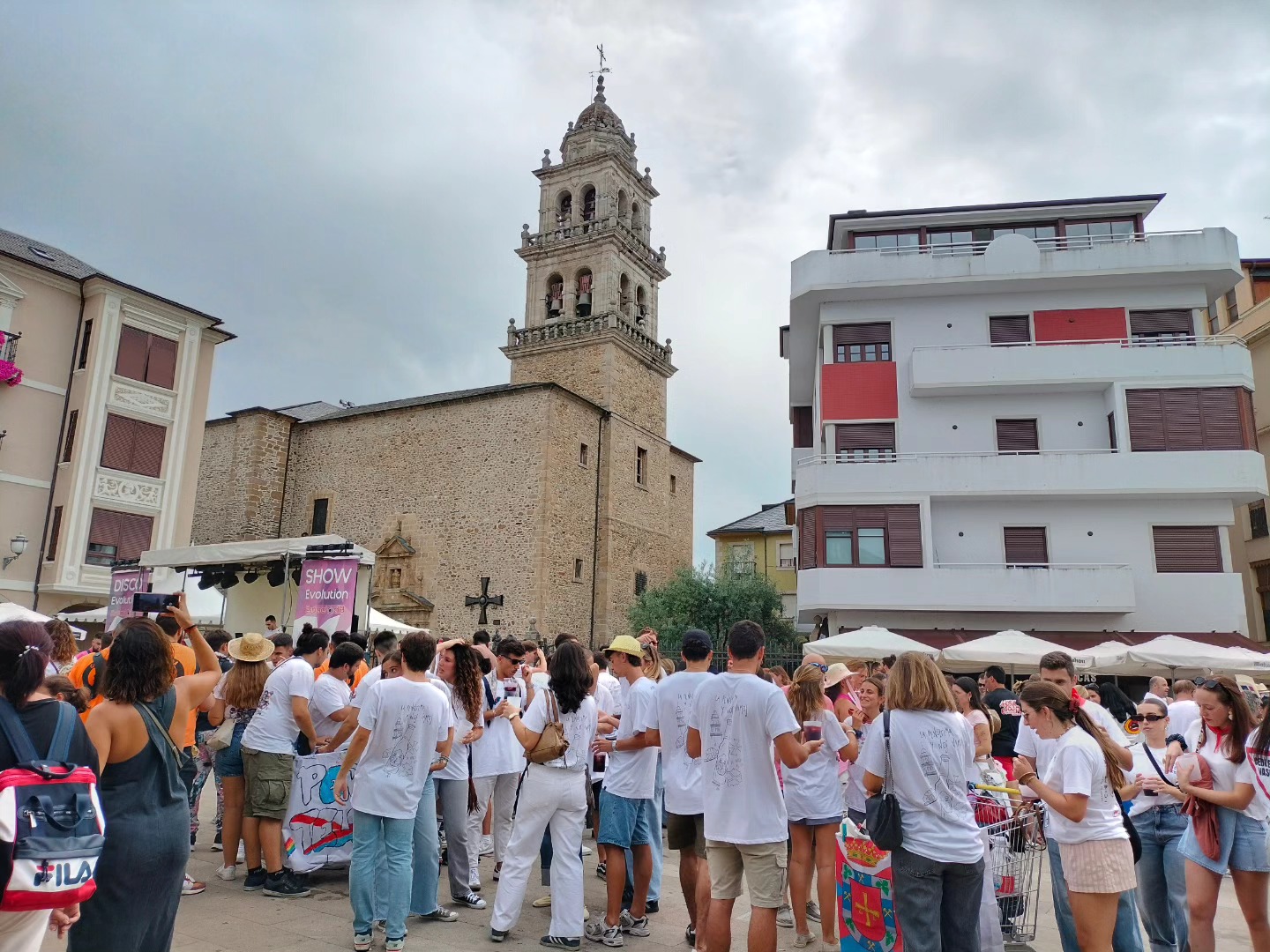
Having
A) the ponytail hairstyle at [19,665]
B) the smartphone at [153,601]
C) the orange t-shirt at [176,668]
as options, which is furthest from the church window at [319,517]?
the ponytail hairstyle at [19,665]

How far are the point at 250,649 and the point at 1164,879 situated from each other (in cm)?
639

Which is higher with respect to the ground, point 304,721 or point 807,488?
point 807,488

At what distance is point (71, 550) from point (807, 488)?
1895 cm

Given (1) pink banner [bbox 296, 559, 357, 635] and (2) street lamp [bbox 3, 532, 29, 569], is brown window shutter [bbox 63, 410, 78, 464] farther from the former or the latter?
(1) pink banner [bbox 296, 559, 357, 635]

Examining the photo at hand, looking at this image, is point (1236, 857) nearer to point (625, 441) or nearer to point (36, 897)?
point (36, 897)

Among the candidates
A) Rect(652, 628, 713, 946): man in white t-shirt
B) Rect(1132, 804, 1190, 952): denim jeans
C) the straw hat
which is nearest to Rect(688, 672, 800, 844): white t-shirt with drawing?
Rect(652, 628, 713, 946): man in white t-shirt

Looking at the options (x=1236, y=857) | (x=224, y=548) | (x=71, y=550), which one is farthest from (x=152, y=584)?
(x=1236, y=857)

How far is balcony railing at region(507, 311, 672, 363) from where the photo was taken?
31531mm

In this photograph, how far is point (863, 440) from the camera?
70.6ft

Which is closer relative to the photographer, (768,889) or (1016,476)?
(768,889)

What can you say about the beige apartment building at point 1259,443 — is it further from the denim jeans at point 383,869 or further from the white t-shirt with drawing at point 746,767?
the denim jeans at point 383,869

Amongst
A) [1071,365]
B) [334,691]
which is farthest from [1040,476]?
[334,691]

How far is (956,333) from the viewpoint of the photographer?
21797 mm

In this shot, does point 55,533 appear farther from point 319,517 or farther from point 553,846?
point 553,846
